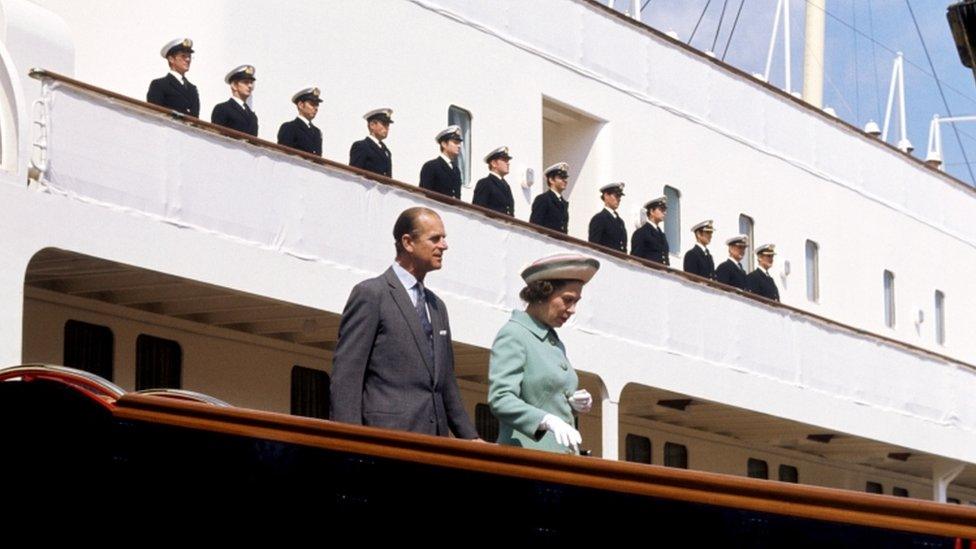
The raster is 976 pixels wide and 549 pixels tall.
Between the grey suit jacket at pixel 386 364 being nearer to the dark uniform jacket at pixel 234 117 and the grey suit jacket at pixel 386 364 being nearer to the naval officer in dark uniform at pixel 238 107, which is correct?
the naval officer in dark uniform at pixel 238 107

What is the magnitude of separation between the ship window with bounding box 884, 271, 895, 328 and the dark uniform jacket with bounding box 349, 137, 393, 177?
1336 cm

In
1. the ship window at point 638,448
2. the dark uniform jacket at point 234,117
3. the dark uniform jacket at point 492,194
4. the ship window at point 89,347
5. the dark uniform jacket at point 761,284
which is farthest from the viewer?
the dark uniform jacket at point 761,284

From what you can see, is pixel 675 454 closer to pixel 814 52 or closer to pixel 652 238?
pixel 652 238

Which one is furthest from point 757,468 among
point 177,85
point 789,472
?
point 177,85

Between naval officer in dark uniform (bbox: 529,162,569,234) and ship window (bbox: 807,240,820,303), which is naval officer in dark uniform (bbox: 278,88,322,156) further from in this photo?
ship window (bbox: 807,240,820,303)

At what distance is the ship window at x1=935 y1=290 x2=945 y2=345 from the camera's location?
30.2m

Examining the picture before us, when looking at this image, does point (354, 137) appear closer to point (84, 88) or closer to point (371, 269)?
point (371, 269)

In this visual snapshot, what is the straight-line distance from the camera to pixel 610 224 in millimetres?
20297

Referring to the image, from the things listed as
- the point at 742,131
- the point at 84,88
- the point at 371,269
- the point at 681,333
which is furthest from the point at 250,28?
the point at 742,131

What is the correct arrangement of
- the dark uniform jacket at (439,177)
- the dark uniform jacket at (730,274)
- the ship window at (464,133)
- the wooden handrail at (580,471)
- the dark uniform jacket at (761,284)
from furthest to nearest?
1. the dark uniform jacket at (761,284)
2. the dark uniform jacket at (730,274)
3. the ship window at (464,133)
4. the dark uniform jacket at (439,177)
5. the wooden handrail at (580,471)

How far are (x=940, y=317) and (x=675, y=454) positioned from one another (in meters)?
8.67

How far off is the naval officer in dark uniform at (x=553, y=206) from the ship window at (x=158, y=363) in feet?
13.5

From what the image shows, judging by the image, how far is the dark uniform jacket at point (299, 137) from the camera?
1627 cm

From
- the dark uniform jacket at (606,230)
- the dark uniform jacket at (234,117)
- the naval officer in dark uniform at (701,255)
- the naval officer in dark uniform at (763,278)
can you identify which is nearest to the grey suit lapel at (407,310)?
the dark uniform jacket at (234,117)
